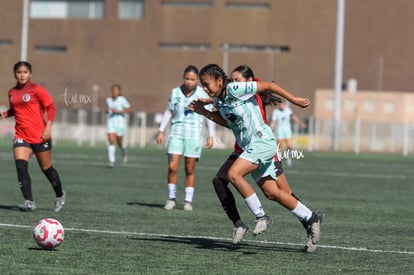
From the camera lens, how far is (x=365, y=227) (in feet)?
47.8

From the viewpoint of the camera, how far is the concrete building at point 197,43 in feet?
269

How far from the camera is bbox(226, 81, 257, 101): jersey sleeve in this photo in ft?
35.9

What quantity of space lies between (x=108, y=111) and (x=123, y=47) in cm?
5308

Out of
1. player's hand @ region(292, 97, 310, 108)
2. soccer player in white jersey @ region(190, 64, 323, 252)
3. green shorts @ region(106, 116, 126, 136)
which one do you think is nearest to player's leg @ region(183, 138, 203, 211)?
Answer: soccer player in white jersey @ region(190, 64, 323, 252)

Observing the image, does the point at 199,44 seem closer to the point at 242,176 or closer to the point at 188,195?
the point at 188,195

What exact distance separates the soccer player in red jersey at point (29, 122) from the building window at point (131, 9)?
228ft

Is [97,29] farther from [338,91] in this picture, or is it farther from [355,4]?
[338,91]

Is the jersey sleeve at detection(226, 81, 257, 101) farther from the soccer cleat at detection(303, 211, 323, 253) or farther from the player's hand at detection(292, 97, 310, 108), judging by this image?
the soccer cleat at detection(303, 211, 323, 253)

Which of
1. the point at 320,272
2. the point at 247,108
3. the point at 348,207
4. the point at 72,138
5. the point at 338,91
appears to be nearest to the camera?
the point at 320,272

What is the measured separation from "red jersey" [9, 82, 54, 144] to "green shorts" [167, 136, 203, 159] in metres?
2.44

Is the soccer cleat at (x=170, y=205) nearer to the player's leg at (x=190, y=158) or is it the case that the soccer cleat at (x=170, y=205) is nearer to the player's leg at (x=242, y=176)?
the player's leg at (x=190, y=158)

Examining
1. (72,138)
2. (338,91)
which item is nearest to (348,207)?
(338,91)

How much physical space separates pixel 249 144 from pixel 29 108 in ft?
16.3

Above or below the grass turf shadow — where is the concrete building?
above
